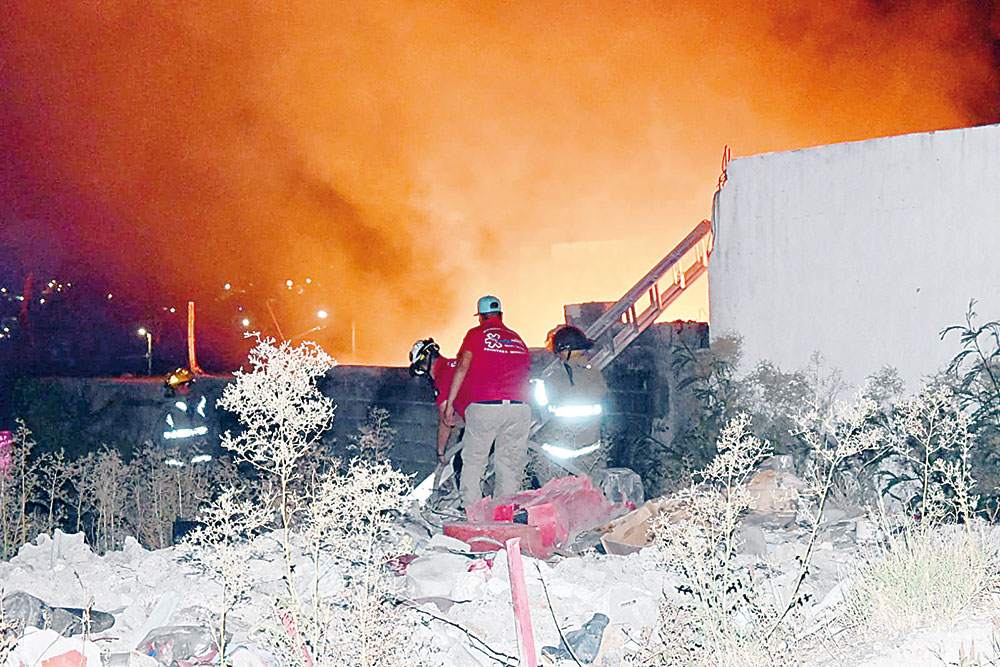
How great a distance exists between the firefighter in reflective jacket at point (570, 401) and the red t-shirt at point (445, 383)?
0.66m

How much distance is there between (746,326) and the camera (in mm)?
6902

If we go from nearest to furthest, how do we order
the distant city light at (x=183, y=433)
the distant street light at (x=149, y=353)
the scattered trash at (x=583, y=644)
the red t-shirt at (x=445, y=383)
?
the scattered trash at (x=583, y=644)
the red t-shirt at (x=445, y=383)
the distant city light at (x=183, y=433)
the distant street light at (x=149, y=353)

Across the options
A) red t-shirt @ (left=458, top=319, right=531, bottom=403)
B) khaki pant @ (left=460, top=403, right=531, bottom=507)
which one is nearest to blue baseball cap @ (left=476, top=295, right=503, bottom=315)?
red t-shirt @ (left=458, top=319, right=531, bottom=403)

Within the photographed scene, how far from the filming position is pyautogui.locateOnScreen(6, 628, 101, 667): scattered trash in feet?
9.72

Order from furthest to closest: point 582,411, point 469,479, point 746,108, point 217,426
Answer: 1. point 746,108
2. point 217,426
3. point 582,411
4. point 469,479

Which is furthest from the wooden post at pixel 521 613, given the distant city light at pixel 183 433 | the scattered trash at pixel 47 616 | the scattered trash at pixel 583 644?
the distant city light at pixel 183 433

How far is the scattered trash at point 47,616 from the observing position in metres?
3.43

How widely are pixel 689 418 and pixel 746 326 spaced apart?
2.74 feet

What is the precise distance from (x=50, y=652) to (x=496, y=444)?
139 inches

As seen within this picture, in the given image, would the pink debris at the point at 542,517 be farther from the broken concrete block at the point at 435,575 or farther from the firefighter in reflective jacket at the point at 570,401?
the firefighter in reflective jacket at the point at 570,401

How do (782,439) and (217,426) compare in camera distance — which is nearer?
(782,439)

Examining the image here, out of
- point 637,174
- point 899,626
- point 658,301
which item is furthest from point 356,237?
point 899,626

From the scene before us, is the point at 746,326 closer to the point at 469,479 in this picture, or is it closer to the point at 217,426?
the point at 469,479

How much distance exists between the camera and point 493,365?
241 inches
